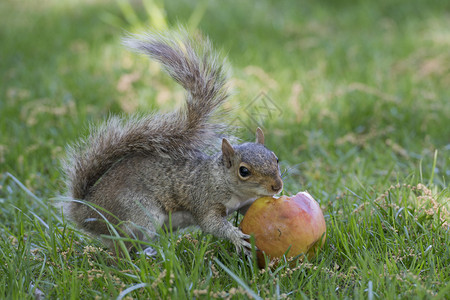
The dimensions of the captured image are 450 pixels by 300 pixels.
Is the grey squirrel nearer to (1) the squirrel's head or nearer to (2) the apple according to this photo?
(1) the squirrel's head

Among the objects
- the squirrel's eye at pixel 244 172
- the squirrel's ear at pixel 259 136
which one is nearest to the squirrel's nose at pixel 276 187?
the squirrel's eye at pixel 244 172

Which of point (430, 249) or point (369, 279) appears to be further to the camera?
point (430, 249)

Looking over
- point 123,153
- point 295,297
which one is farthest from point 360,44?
point 295,297

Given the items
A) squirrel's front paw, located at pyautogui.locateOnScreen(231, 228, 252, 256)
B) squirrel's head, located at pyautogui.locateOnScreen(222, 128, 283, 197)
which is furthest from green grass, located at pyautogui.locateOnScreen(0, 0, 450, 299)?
squirrel's head, located at pyautogui.locateOnScreen(222, 128, 283, 197)

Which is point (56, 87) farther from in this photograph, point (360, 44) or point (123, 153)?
point (360, 44)

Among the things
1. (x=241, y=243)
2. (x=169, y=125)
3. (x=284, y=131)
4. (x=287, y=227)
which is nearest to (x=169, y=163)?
(x=169, y=125)

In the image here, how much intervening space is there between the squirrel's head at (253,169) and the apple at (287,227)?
7 cm

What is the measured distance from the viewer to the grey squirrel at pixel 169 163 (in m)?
2.09

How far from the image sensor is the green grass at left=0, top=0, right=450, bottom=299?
5.89ft

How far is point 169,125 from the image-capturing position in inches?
87.3

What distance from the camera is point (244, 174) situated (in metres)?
2.00

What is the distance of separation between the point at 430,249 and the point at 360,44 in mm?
3600

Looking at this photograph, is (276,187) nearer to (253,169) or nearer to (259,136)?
(253,169)

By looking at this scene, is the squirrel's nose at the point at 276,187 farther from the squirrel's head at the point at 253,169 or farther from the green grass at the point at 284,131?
the green grass at the point at 284,131
